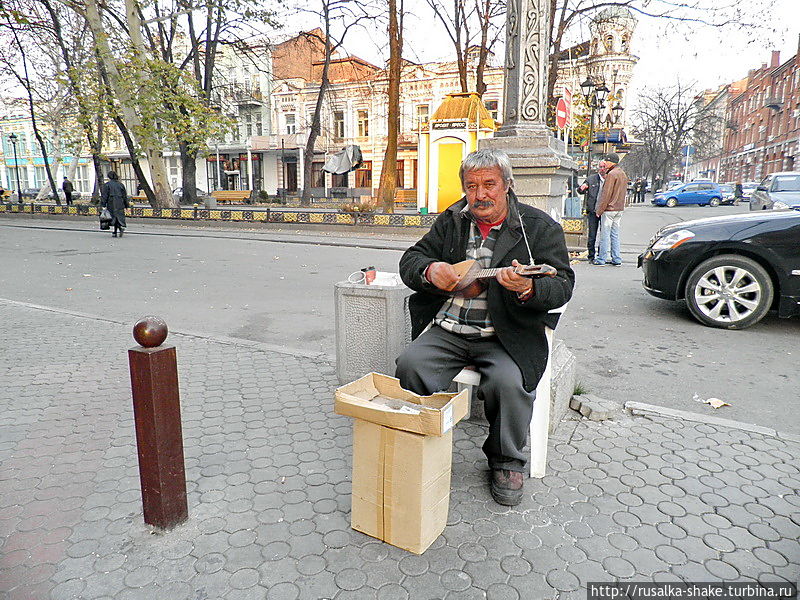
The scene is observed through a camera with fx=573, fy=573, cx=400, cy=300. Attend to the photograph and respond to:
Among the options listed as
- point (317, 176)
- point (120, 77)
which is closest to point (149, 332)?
point (120, 77)

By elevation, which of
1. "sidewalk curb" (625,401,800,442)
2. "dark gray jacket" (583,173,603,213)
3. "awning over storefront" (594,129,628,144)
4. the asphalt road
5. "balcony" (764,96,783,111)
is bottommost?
the asphalt road

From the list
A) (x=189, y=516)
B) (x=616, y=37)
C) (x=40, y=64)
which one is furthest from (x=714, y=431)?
(x=616, y=37)

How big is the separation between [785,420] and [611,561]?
230 centimetres

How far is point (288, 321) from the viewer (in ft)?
22.4

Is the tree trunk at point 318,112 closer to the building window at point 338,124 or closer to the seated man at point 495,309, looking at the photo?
the building window at point 338,124

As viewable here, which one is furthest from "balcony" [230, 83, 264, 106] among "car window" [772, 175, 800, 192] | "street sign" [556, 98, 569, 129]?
"car window" [772, 175, 800, 192]

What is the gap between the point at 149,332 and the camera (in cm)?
236

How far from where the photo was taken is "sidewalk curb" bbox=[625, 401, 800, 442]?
3.52 meters

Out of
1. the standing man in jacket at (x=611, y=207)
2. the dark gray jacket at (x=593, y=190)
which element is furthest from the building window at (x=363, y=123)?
the standing man in jacket at (x=611, y=207)

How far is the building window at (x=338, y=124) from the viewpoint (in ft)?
163

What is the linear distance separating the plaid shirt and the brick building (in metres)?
59.5

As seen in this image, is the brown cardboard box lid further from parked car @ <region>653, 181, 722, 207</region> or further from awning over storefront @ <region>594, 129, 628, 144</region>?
parked car @ <region>653, 181, 722, 207</region>

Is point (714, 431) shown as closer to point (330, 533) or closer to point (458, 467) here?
point (458, 467)

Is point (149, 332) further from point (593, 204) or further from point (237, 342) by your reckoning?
point (593, 204)
